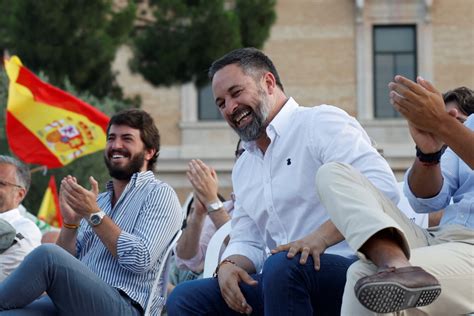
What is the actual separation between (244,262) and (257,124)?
586mm

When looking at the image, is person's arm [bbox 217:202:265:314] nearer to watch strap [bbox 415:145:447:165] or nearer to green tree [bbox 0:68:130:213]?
watch strap [bbox 415:145:447:165]

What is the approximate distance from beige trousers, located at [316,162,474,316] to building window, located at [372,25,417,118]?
21.0 meters

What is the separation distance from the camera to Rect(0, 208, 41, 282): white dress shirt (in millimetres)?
5727

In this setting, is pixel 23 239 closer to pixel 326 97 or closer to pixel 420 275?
pixel 420 275

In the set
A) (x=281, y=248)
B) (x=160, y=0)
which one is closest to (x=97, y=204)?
(x=281, y=248)

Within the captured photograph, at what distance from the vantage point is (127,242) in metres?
5.14

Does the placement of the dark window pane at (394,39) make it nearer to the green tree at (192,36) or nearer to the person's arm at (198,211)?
the green tree at (192,36)

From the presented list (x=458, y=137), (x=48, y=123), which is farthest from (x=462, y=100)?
(x=48, y=123)

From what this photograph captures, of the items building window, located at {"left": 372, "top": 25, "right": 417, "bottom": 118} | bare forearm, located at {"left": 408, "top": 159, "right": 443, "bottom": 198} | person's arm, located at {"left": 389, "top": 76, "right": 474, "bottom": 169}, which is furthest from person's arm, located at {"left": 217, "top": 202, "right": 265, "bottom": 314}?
building window, located at {"left": 372, "top": 25, "right": 417, "bottom": 118}

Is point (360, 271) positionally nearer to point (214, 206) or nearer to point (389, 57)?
point (214, 206)

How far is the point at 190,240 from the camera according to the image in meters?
6.85

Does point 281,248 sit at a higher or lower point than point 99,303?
higher

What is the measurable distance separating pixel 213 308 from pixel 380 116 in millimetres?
20507

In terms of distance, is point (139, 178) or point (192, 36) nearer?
point (139, 178)
